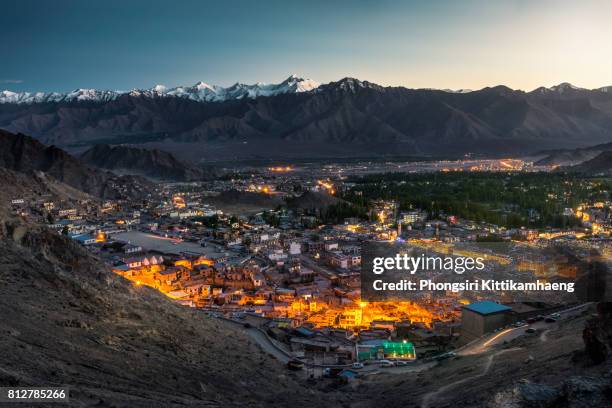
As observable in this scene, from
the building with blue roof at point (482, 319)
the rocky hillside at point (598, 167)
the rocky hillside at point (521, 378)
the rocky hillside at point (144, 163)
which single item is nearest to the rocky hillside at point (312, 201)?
the building with blue roof at point (482, 319)

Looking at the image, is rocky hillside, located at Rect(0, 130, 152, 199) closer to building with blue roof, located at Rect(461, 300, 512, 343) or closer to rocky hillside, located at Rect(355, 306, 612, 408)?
building with blue roof, located at Rect(461, 300, 512, 343)

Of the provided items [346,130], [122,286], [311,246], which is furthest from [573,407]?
[346,130]

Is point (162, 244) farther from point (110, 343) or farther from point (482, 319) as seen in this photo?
point (110, 343)

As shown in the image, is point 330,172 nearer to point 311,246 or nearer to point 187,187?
point 187,187

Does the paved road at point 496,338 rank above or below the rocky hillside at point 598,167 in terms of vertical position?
below

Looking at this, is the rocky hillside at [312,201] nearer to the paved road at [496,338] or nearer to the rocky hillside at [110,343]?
the paved road at [496,338]

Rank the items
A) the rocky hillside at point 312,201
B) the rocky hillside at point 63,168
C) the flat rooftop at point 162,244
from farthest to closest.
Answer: the rocky hillside at point 63,168 → the rocky hillside at point 312,201 → the flat rooftop at point 162,244
